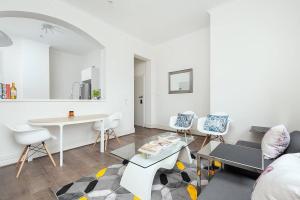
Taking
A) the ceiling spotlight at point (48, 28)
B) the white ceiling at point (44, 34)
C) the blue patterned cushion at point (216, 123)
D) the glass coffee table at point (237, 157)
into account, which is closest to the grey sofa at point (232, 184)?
the glass coffee table at point (237, 157)

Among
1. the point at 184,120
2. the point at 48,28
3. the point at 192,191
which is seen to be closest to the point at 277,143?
the point at 192,191

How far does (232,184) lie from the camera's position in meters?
1.07

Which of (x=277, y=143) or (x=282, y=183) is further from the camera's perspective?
(x=277, y=143)

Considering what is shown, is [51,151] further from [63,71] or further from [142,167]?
[63,71]

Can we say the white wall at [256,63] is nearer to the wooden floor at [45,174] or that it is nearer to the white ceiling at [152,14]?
the white ceiling at [152,14]

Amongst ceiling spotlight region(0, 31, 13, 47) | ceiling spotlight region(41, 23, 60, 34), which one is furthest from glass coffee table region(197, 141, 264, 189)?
ceiling spotlight region(41, 23, 60, 34)

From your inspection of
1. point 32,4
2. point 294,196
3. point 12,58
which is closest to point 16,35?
point 12,58

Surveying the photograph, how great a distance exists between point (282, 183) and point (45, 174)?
253 centimetres

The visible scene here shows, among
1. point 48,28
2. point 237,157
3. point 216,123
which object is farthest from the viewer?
point 48,28

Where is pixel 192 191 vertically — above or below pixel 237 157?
below

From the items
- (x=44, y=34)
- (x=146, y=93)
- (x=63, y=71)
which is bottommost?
(x=146, y=93)

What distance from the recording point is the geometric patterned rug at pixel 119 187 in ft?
4.85

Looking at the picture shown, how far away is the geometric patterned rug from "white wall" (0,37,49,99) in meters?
3.81

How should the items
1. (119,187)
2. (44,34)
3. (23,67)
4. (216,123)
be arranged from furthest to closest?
1. (23,67)
2. (44,34)
3. (216,123)
4. (119,187)
